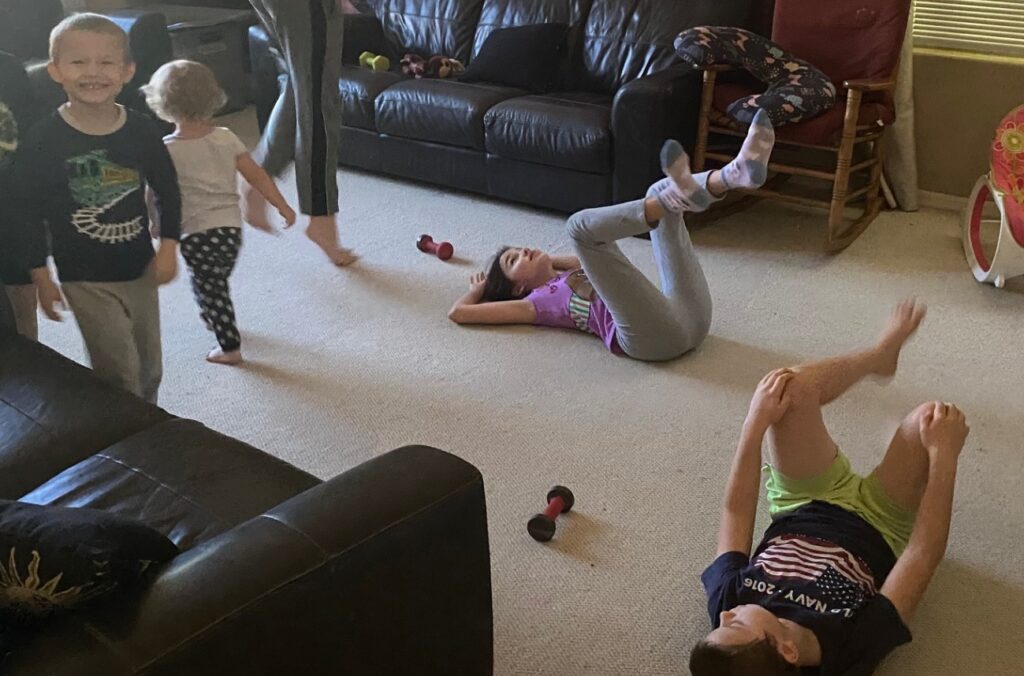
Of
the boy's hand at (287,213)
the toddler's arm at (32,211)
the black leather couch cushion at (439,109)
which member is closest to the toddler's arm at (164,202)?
the toddler's arm at (32,211)

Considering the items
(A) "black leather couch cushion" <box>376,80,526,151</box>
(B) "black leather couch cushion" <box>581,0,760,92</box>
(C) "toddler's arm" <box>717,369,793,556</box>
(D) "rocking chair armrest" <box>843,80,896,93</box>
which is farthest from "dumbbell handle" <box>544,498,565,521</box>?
(B) "black leather couch cushion" <box>581,0,760,92</box>

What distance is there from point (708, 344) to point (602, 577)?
1.12m

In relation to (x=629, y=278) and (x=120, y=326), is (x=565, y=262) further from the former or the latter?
(x=120, y=326)

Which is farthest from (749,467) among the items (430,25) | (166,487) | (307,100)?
(430,25)

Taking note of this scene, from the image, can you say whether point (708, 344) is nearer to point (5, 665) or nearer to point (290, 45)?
point (290, 45)

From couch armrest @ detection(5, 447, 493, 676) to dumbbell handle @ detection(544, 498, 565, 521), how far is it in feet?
1.95

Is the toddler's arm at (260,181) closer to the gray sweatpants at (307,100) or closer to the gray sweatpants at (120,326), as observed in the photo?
the gray sweatpants at (307,100)

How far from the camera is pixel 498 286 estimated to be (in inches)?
122

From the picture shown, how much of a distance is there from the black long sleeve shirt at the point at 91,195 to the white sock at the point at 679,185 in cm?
117

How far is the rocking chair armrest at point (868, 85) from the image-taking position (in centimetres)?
338

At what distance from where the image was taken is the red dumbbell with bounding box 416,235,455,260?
3.52 m

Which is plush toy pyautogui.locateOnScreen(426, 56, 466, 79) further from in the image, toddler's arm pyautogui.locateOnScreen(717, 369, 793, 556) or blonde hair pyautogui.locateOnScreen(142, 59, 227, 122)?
toddler's arm pyautogui.locateOnScreen(717, 369, 793, 556)

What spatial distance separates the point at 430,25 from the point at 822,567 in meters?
3.75

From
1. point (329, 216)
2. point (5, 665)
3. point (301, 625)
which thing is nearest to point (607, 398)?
point (329, 216)
